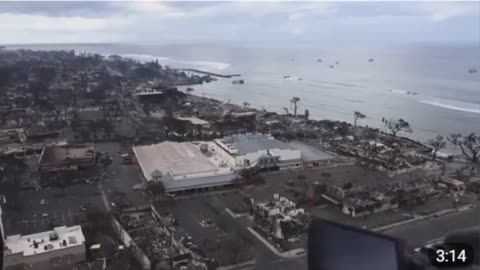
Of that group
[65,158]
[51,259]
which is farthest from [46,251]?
[65,158]

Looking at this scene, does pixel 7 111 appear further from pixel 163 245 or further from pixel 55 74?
pixel 163 245

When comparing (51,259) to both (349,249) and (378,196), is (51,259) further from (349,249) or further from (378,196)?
(349,249)

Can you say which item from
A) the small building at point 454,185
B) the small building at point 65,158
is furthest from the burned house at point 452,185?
the small building at point 65,158

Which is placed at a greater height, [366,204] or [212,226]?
[366,204]

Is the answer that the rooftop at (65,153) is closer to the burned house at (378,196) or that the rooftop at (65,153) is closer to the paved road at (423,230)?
the burned house at (378,196)

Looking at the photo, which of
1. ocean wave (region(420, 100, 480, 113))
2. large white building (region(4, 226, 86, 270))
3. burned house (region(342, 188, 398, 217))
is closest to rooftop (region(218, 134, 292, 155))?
burned house (region(342, 188, 398, 217))

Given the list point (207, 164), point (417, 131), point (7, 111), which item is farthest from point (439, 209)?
point (7, 111)
